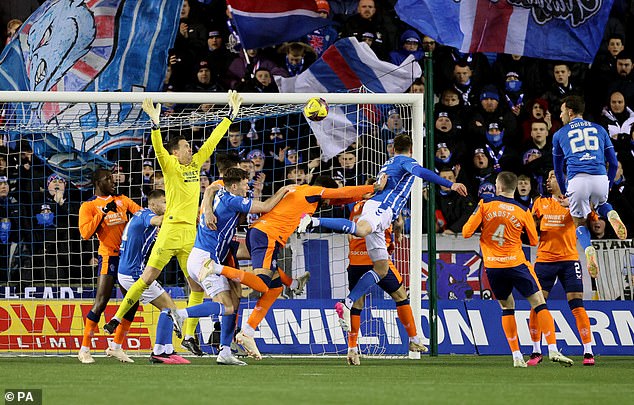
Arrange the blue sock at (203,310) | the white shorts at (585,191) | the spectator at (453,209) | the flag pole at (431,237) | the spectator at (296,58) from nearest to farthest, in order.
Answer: the blue sock at (203,310) → the white shorts at (585,191) → the flag pole at (431,237) → the spectator at (453,209) → the spectator at (296,58)

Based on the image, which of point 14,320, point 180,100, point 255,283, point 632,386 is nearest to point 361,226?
point 255,283

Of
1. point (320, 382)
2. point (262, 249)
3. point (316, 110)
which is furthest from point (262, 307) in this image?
point (320, 382)

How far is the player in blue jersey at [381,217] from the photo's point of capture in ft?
38.6

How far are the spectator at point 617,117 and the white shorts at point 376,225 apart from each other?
6351mm

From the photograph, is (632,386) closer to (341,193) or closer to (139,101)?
(341,193)

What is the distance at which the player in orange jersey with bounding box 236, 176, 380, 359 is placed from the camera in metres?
11.8

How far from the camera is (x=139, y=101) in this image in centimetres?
1278

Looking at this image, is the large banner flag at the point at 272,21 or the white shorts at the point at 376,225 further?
the large banner flag at the point at 272,21

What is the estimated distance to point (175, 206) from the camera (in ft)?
38.8

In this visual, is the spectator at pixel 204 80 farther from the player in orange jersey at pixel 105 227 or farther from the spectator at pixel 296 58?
the player in orange jersey at pixel 105 227

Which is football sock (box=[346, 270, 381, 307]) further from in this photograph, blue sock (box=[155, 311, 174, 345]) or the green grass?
blue sock (box=[155, 311, 174, 345])

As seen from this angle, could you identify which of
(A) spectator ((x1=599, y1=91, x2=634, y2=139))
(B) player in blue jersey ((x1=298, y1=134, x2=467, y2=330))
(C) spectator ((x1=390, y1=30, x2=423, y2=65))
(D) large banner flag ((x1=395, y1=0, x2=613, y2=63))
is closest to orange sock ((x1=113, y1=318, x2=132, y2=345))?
(B) player in blue jersey ((x1=298, y1=134, x2=467, y2=330))

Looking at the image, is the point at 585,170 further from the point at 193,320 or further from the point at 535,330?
the point at 193,320

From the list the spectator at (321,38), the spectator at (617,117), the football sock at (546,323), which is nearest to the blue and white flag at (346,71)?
the spectator at (321,38)
